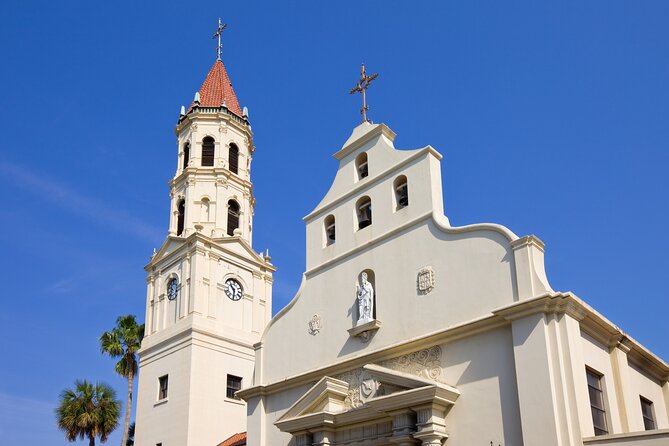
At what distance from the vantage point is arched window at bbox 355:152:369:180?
23516mm

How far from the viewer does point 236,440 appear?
30594 mm

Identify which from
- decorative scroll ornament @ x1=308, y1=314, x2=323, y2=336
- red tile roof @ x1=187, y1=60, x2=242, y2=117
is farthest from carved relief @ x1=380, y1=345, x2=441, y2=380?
red tile roof @ x1=187, y1=60, x2=242, y2=117

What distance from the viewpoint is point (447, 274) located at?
19.0 meters

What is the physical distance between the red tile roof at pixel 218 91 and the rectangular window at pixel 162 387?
14432 mm

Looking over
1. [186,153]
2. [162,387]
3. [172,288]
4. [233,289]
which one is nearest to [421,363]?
[162,387]

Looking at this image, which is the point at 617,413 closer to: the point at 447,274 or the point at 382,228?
the point at 447,274

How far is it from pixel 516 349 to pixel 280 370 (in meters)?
8.96

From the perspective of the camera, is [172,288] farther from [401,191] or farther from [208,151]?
[401,191]

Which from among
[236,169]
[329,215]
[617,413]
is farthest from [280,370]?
[236,169]

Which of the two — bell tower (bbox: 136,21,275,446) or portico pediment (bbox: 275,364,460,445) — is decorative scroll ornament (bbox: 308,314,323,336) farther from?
bell tower (bbox: 136,21,275,446)

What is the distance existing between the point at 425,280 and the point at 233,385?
16901 millimetres

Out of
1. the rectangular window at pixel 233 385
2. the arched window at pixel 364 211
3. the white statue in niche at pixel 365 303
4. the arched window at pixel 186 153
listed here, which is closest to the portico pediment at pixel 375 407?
the white statue in niche at pixel 365 303

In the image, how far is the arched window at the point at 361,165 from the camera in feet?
77.2

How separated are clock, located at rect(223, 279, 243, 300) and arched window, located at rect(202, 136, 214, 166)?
21.1 feet
